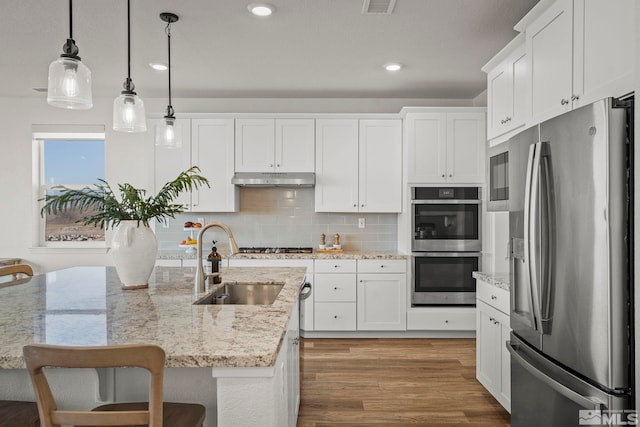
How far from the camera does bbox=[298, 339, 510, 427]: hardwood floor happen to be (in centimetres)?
276

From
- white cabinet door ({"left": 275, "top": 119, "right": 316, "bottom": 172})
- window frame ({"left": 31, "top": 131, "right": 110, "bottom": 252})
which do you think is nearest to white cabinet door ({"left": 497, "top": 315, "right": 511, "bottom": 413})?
white cabinet door ({"left": 275, "top": 119, "right": 316, "bottom": 172})

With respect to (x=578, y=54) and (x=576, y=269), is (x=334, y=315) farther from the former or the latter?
(x=578, y=54)

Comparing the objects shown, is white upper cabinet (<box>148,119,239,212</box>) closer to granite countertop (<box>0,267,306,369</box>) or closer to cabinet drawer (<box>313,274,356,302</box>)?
cabinet drawer (<box>313,274,356,302</box>)

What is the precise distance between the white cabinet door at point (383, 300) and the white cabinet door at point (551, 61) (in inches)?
97.0

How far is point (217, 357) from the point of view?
1241 millimetres

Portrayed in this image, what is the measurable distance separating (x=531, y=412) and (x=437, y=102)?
3738 mm

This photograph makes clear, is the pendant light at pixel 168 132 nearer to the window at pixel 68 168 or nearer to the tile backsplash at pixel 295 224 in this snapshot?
the tile backsplash at pixel 295 224

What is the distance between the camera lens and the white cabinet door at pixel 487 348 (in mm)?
2811

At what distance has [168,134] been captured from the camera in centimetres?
280

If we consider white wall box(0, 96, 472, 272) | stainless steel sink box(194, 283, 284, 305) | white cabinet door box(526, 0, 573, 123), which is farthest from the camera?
white wall box(0, 96, 472, 272)

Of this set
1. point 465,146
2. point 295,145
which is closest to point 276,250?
point 295,145

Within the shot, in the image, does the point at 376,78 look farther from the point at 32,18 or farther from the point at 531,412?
the point at 531,412

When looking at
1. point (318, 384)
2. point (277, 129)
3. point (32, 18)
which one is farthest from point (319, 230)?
point (32, 18)

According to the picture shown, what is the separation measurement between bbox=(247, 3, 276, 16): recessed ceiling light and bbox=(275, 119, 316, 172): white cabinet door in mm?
1870
